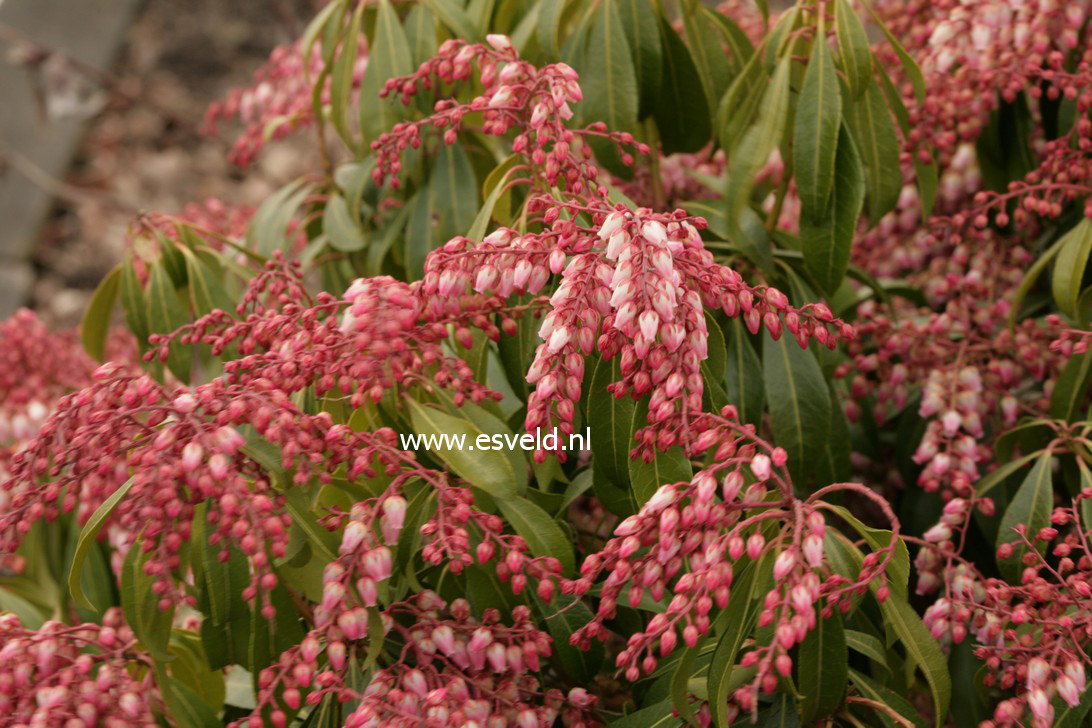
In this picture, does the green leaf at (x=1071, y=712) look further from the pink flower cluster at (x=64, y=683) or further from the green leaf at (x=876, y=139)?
the pink flower cluster at (x=64, y=683)

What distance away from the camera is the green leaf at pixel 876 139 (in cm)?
154

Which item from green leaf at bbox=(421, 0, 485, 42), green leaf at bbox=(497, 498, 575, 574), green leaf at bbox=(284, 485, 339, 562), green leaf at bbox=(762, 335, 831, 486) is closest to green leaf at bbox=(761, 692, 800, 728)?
green leaf at bbox=(497, 498, 575, 574)

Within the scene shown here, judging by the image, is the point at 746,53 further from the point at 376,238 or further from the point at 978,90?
the point at 376,238

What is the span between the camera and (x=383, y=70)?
5.47 ft

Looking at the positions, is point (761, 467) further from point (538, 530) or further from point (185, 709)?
point (185, 709)

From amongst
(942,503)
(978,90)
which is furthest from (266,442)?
(978,90)

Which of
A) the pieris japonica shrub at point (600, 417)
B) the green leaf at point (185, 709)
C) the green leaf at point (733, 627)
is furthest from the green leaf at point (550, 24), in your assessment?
the green leaf at point (185, 709)

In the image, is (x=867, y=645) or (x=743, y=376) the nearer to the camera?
(x=867, y=645)

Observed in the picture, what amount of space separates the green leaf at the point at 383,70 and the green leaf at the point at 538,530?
0.71m

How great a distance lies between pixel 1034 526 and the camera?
138 cm

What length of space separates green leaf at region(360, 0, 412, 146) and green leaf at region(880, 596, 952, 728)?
0.98m

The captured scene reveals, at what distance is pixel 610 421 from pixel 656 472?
0.24 feet

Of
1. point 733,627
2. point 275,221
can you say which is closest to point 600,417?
point 733,627

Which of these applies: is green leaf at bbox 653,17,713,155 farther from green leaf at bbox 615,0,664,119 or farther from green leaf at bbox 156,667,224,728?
green leaf at bbox 156,667,224,728
